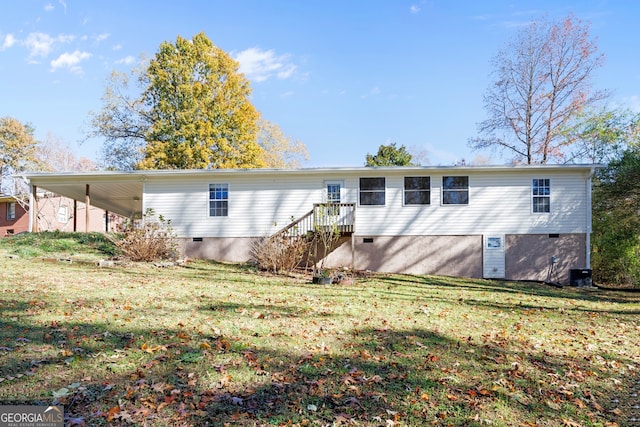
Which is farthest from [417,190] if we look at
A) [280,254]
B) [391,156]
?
[391,156]

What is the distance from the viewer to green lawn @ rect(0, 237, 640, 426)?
3047mm

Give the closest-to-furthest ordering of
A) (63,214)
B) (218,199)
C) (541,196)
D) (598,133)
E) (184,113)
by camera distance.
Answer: (541,196) → (218,199) → (598,133) → (184,113) → (63,214)

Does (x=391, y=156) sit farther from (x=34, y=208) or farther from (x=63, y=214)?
(x=63, y=214)

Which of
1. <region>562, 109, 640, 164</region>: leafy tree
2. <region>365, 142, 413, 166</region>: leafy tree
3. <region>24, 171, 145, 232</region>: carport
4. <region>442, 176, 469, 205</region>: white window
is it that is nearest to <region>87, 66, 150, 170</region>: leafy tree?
<region>24, 171, 145, 232</region>: carport

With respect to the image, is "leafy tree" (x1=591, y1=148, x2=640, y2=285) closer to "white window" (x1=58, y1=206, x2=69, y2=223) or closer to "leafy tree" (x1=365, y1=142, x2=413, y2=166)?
"leafy tree" (x1=365, y1=142, x2=413, y2=166)

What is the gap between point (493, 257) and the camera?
13.7 m

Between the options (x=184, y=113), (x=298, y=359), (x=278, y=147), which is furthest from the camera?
(x=278, y=147)

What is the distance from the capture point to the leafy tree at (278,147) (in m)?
28.2

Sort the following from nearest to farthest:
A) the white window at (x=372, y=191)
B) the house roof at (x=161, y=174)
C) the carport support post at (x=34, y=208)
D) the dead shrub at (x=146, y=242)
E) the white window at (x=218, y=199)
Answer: the dead shrub at (x=146, y=242), the house roof at (x=161, y=174), the white window at (x=372, y=191), the white window at (x=218, y=199), the carport support post at (x=34, y=208)

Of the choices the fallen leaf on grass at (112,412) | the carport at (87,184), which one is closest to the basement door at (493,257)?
the carport at (87,184)

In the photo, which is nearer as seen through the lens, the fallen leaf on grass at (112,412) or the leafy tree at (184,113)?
the fallen leaf on grass at (112,412)

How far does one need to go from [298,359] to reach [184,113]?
2132 centimetres

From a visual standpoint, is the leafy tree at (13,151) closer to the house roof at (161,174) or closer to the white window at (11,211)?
the white window at (11,211)

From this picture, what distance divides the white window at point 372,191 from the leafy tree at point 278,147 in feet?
47.6
